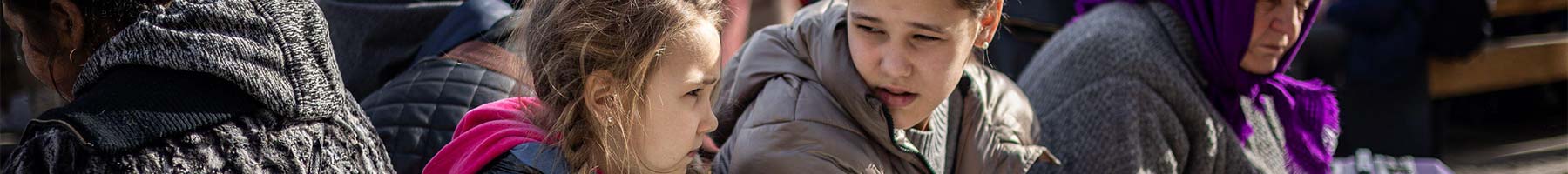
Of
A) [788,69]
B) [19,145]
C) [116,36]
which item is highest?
[116,36]

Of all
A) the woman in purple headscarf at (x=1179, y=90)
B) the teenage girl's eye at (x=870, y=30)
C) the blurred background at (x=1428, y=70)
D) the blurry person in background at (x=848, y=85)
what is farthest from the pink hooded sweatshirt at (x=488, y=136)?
the blurred background at (x=1428, y=70)

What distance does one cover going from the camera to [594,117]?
1.60 m

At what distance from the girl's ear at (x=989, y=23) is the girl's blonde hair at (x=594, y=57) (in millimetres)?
414

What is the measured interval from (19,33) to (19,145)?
155 millimetres

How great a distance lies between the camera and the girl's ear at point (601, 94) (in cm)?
158

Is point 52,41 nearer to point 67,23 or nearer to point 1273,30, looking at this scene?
point 67,23

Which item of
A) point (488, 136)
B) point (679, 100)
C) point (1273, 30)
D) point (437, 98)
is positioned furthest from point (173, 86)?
point (1273, 30)

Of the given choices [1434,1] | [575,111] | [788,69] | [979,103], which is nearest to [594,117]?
[575,111]

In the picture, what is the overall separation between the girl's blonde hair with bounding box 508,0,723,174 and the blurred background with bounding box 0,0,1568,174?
5.55 ft

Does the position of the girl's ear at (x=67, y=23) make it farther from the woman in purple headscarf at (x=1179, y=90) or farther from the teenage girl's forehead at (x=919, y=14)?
the woman in purple headscarf at (x=1179, y=90)

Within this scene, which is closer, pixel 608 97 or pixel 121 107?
pixel 121 107

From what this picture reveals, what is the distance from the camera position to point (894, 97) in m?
1.89

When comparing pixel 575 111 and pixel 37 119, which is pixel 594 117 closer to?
pixel 575 111

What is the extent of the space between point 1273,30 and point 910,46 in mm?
1316
